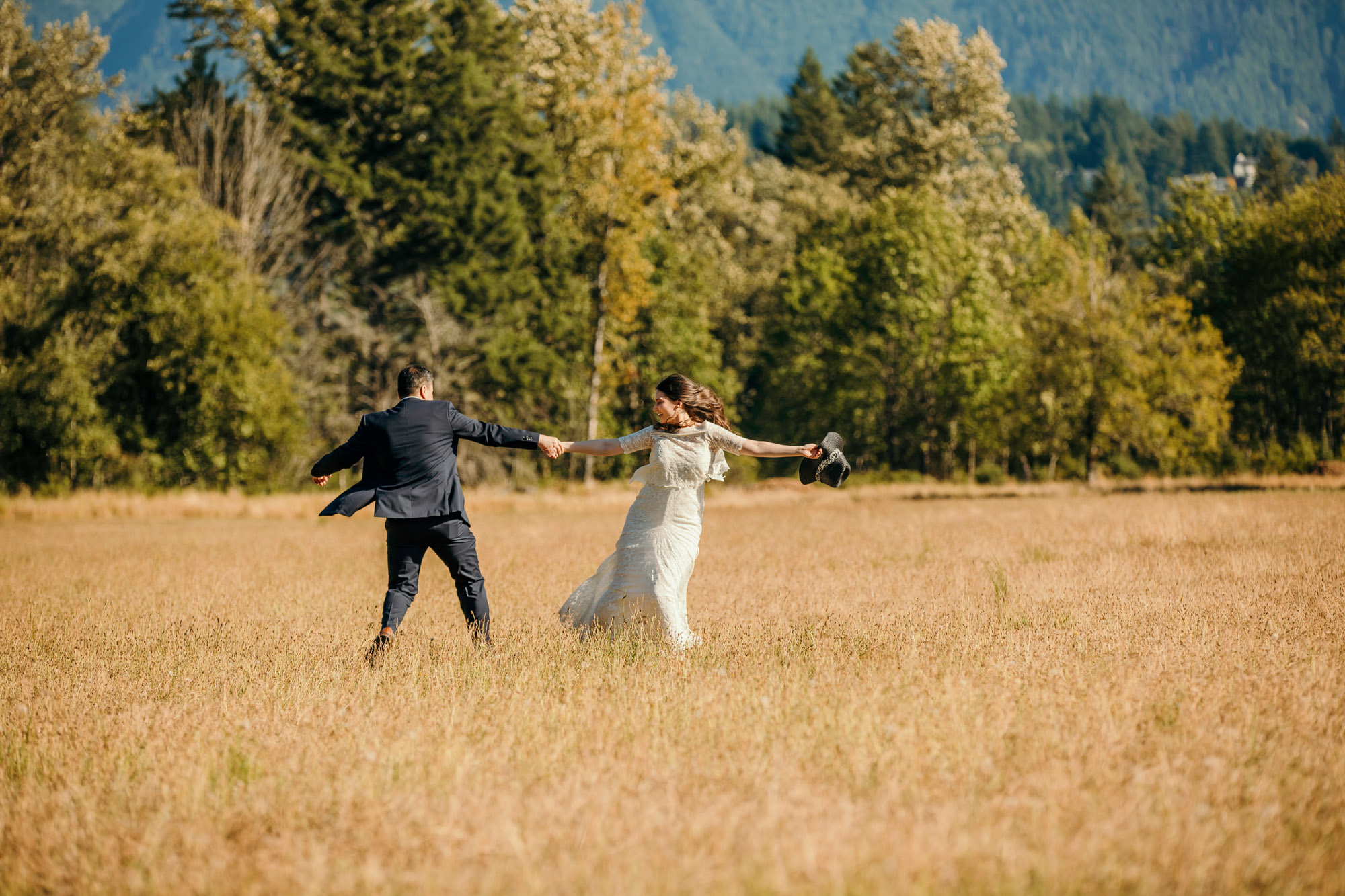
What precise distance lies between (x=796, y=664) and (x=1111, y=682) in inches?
81.7

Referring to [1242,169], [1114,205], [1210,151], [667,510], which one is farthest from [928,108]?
[1242,169]

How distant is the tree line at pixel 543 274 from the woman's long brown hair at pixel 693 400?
31407 millimetres

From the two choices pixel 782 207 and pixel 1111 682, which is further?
pixel 782 207

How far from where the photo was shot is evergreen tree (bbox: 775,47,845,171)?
223ft

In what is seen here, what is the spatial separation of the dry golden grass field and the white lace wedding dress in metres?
0.30

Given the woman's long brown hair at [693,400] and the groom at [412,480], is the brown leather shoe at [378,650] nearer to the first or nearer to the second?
the groom at [412,480]

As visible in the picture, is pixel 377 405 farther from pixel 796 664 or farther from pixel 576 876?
pixel 576 876

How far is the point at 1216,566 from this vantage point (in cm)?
1284

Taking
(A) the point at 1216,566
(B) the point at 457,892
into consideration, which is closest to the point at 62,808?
(B) the point at 457,892

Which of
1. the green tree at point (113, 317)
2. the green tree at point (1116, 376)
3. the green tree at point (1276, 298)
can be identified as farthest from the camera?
the green tree at point (1276, 298)

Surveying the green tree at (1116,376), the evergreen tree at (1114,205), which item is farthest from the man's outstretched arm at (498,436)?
the evergreen tree at (1114,205)

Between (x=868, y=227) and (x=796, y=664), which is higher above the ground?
(x=868, y=227)

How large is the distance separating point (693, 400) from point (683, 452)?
0.43 meters

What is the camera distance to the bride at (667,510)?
8.27 m
